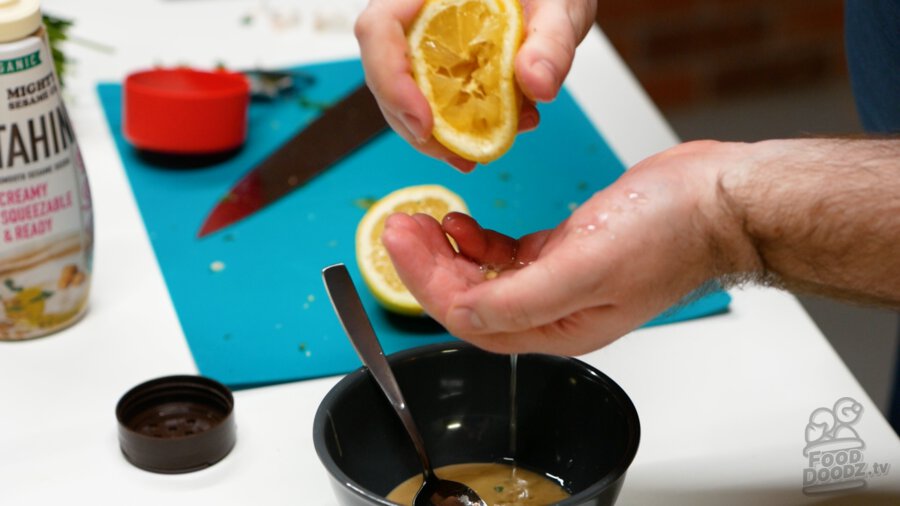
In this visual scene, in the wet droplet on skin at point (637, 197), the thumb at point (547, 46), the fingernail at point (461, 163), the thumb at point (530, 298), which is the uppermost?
the thumb at point (547, 46)

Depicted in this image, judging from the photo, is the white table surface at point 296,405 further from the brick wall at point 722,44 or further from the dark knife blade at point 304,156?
the brick wall at point 722,44

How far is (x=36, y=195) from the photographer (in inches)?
49.9

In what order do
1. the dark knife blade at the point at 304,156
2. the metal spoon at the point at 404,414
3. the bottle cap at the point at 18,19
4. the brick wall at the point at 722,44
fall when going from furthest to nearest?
A: the brick wall at the point at 722,44, the dark knife blade at the point at 304,156, the bottle cap at the point at 18,19, the metal spoon at the point at 404,414

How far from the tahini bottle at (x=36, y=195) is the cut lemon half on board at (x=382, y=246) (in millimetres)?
298

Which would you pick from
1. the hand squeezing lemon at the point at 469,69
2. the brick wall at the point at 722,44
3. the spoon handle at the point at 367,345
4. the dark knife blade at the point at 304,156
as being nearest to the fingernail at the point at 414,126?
the hand squeezing lemon at the point at 469,69

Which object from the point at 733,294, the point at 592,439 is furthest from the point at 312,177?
the point at 592,439

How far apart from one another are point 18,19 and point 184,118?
17.9 inches

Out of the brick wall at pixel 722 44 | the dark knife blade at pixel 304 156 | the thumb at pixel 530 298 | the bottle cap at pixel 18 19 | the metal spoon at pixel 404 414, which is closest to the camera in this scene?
the thumb at pixel 530 298

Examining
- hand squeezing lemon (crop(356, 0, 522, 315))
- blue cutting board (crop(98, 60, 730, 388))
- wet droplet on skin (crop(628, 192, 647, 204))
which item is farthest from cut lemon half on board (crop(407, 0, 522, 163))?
blue cutting board (crop(98, 60, 730, 388))

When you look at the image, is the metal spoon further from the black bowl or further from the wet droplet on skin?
the wet droplet on skin

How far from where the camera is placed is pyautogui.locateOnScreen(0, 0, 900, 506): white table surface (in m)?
1.15

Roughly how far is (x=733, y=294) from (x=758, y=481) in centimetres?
33

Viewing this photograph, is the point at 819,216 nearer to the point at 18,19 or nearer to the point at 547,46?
the point at 547,46

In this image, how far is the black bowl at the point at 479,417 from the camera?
1066 mm
